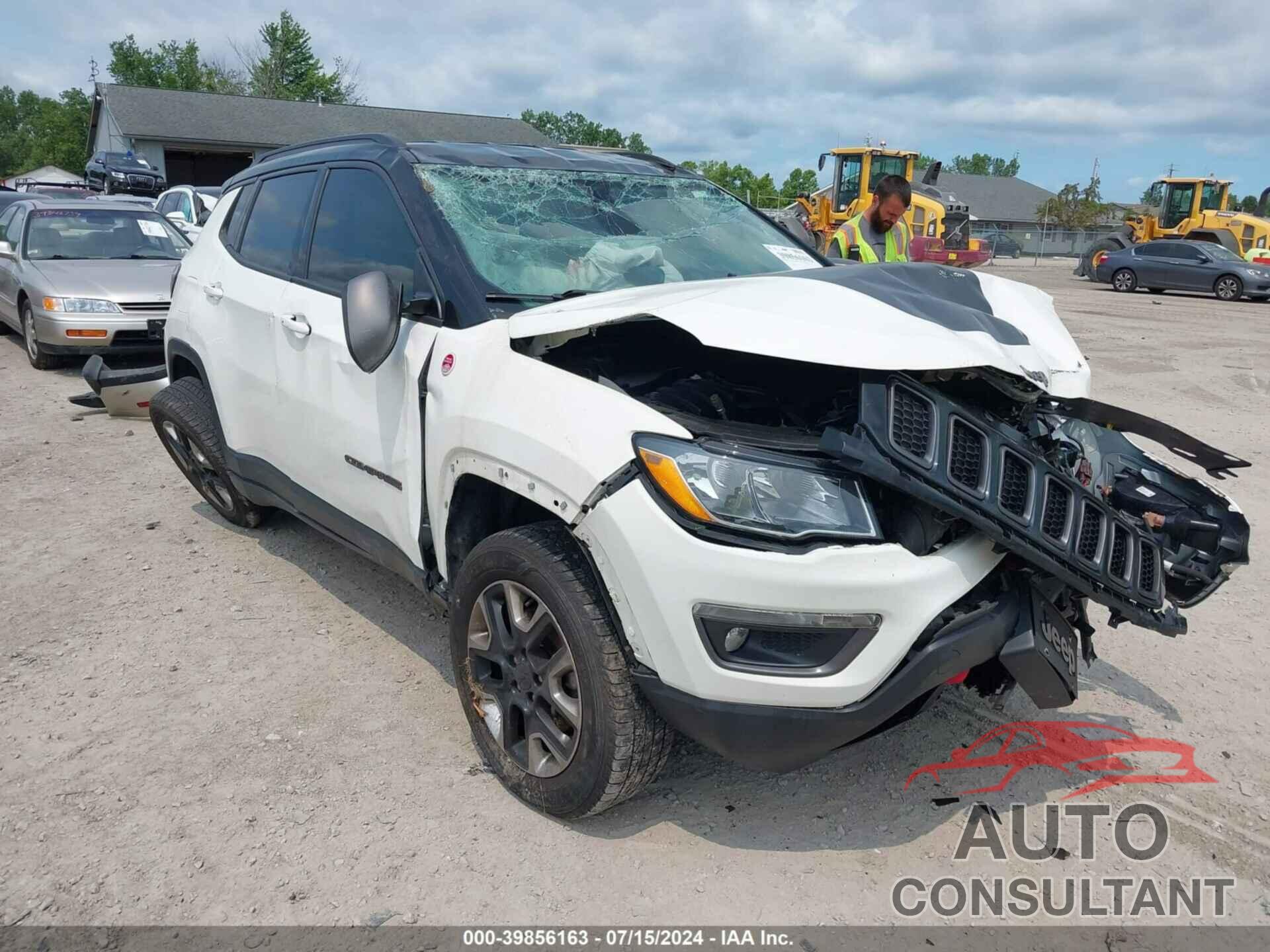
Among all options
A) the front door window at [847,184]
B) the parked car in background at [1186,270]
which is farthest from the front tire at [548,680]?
the parked car in background at [1186,270]

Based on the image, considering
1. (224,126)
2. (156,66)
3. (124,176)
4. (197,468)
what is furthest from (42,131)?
(197,468)

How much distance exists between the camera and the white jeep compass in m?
2.38

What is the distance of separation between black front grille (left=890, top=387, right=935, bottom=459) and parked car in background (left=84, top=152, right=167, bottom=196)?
1307 inches

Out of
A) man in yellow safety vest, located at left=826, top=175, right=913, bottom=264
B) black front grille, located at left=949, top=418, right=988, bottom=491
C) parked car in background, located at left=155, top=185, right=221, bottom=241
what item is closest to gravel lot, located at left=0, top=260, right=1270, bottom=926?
black front grille, located at left=949, top=418, right=988, bottom=491

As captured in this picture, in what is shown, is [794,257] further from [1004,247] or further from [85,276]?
[1004,247]

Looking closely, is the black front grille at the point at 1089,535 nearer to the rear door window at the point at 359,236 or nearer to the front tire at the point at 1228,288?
the rear door window at the point at 359,236

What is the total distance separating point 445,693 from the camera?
145 inches

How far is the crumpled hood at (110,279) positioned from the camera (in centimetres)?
953

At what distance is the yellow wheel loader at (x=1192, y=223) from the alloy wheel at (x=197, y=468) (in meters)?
28.0

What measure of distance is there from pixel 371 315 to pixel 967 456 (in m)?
1.77

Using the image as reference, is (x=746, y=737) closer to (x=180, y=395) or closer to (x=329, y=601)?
(x=329, y=601)

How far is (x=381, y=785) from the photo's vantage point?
3109mm

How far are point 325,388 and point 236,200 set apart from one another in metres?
1.66

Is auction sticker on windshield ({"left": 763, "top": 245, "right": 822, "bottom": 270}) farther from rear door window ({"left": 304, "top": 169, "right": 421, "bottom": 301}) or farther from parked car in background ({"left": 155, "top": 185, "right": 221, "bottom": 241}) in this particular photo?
parked car in background ({"left": 155, "top": 185, "right": 221, "bottom": 241})
